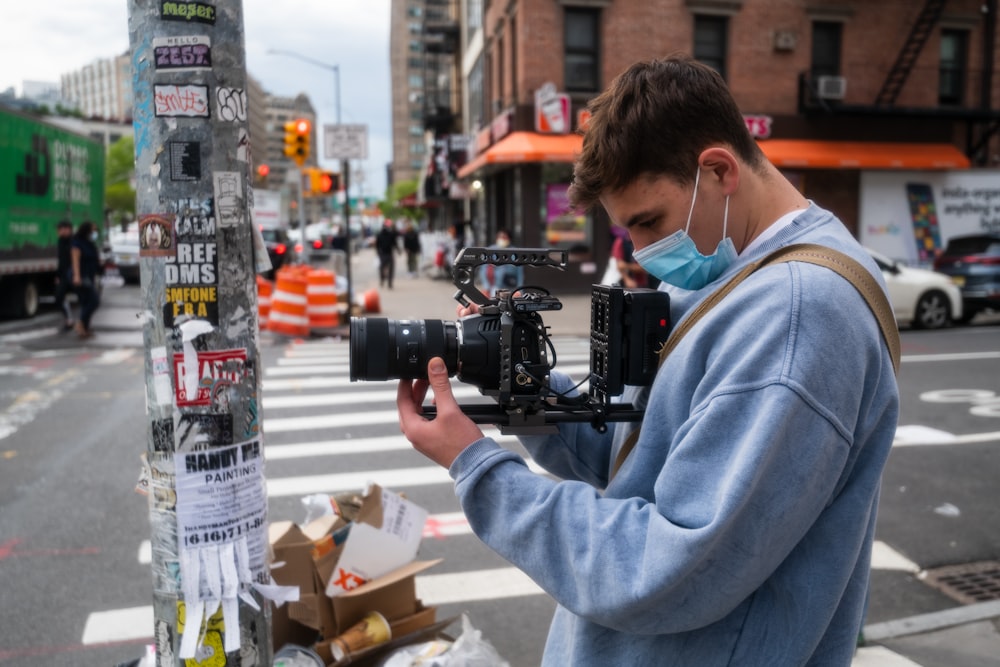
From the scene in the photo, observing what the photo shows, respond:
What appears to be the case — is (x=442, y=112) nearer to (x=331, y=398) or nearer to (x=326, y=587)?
(x=331, y=398)

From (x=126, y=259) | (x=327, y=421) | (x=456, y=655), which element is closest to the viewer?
(x=456, y=655)

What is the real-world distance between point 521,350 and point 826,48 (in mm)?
22745

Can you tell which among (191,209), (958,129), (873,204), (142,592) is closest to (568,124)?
(873,204)

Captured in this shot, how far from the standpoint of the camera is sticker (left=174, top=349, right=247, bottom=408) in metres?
2.14

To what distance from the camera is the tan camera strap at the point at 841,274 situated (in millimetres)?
1208

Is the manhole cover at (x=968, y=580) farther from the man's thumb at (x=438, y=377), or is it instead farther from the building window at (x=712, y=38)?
the building window at (x=712, y=38)

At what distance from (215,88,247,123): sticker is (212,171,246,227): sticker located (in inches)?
5.6

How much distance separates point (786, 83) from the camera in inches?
821

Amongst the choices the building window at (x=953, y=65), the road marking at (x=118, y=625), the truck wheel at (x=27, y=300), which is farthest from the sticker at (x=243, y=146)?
the building window at (x=953, y=65)

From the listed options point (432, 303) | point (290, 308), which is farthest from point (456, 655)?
point (432, 303)

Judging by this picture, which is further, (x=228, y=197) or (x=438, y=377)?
(x=228, y=197)

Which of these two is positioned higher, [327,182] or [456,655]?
[327,182]

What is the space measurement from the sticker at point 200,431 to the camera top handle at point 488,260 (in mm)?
854

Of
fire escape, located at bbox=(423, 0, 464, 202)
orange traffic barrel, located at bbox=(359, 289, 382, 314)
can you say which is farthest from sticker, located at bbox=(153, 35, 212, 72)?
fire escape, located at bbox=(423, 0, 464, 202)
